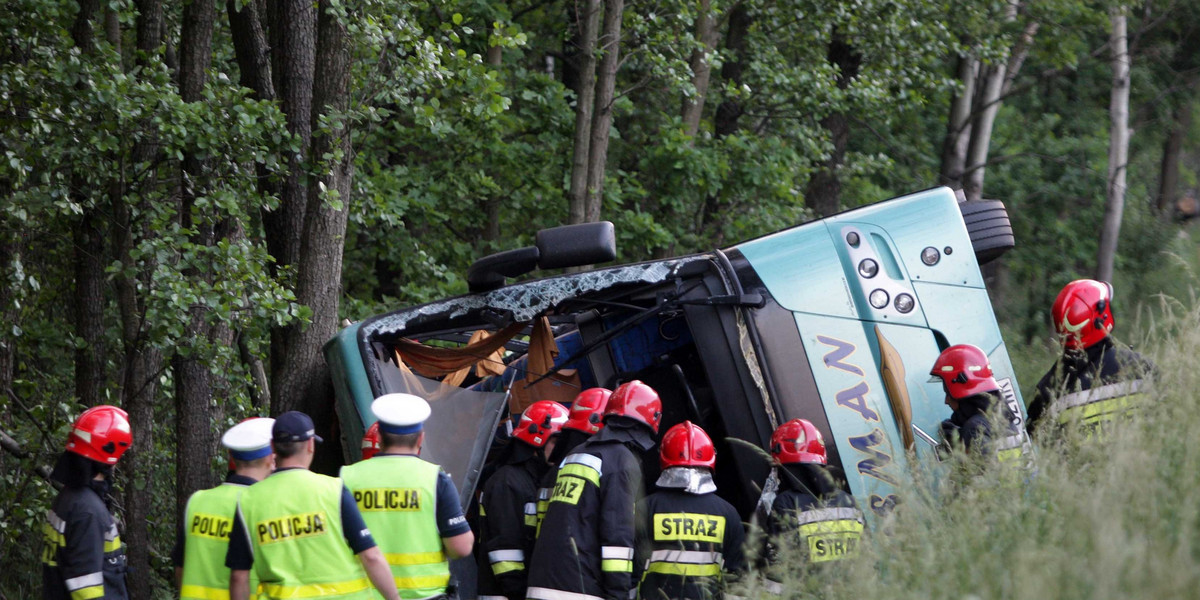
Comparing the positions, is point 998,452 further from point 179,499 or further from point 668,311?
point 179,499

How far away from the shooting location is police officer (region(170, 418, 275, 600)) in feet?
15.9

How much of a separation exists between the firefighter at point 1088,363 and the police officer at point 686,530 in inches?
62.9

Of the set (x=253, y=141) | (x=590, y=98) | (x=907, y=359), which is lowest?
(x=907, y=359)

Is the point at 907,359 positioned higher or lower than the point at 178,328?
lower

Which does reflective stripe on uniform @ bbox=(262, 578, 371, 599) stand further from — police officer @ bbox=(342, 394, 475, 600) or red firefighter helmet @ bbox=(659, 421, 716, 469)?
red firefighter helmet @ bbox=(659, 421, 716, 469)

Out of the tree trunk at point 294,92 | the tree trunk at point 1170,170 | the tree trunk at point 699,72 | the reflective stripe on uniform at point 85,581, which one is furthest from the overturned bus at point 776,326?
the tree trunk at point 1170,170

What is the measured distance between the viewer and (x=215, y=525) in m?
4.86

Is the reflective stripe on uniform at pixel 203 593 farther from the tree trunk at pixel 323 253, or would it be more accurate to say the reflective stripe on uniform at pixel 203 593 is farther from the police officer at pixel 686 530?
the tree trunk at pixel 323 253

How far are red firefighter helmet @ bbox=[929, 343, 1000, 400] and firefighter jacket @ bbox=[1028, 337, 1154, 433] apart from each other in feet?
0.97

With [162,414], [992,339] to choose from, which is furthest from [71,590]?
[162,414]

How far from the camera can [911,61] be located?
46.4 feet

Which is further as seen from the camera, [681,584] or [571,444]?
[571,444]

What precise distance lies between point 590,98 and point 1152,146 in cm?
1890

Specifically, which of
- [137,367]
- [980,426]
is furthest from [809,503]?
[137,367]
